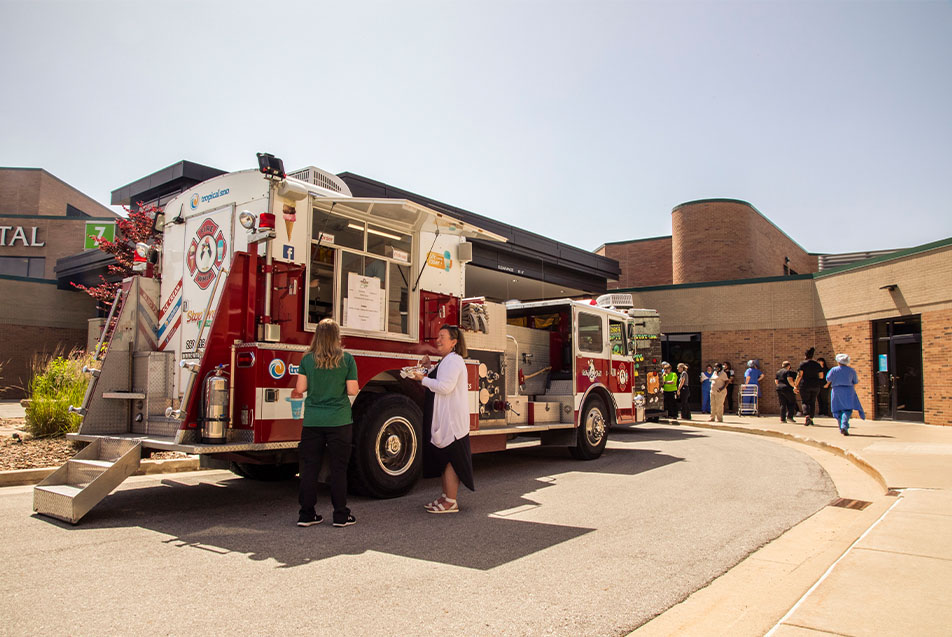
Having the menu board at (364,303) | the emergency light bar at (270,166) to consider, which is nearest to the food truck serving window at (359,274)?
the menu board at (364,303)

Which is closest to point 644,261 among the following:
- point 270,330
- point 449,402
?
point 449,402

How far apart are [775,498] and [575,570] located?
147 inches

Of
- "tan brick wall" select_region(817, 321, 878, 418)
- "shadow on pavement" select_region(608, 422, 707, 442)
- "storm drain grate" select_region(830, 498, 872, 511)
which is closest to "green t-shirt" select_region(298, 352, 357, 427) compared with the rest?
"storm drain grate" select_region(830, 498, 872, 511)

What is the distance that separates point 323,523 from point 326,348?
1.51 meters

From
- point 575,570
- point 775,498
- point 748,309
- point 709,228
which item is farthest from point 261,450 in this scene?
point 709,228

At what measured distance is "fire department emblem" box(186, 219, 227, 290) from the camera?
6.53 metres

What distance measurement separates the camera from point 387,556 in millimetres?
4754

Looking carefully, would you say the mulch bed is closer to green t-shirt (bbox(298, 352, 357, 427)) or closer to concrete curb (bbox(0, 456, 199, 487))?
concrete curb (bbox(0, 456, 199, 487))

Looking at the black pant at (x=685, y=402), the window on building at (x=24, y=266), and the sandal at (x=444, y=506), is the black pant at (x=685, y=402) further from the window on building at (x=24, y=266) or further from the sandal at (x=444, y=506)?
the window on building at (x=24, y=266)

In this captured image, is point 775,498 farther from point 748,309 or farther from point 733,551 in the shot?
point 748,309

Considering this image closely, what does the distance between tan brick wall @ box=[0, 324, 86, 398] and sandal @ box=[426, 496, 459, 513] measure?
2292 centimetres

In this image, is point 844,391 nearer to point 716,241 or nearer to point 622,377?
point 622,377

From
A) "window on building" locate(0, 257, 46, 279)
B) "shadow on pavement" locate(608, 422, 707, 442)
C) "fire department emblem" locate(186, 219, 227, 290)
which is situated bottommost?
"shadow on pavement" locate(608, 422, 707, 442)

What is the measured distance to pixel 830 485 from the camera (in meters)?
8.20
